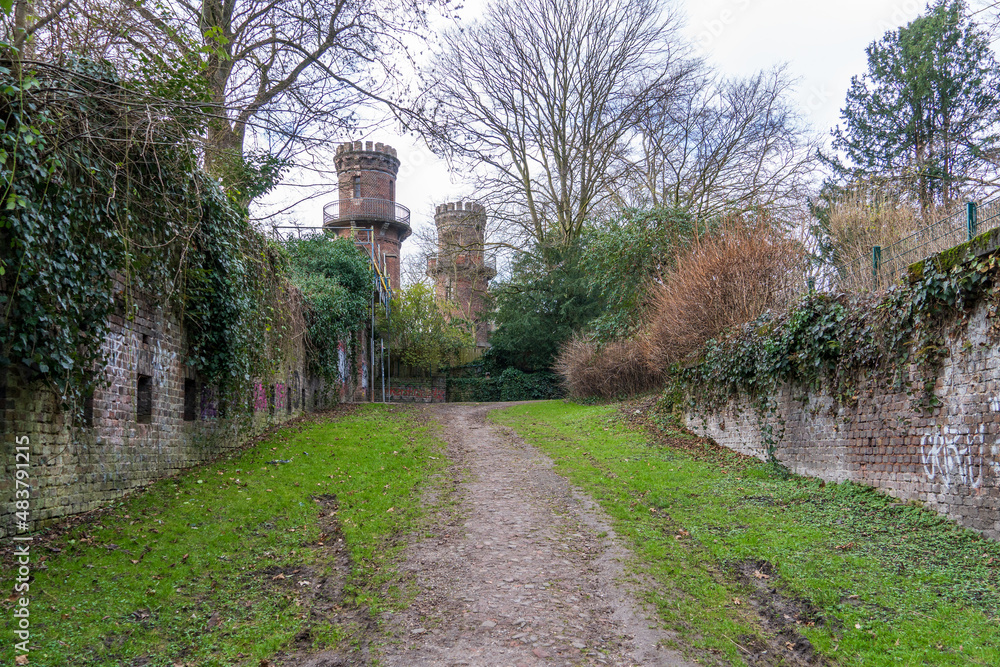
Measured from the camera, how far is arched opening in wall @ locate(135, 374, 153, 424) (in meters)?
9.15

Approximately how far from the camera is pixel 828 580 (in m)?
5.95

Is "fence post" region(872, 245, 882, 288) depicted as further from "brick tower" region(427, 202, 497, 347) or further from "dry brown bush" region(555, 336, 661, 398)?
"brick tower" region(427, 202, 497, 347)

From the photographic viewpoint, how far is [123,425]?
8.46 metres

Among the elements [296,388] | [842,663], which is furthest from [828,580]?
[296,388]

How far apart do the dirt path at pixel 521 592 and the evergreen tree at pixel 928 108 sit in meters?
16.7

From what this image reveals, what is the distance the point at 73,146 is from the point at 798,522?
30.3 feet

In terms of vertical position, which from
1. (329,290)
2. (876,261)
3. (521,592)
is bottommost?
(521,592)

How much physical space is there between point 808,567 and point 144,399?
8.77 m

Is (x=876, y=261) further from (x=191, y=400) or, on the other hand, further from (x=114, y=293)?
(x=114, y=293)

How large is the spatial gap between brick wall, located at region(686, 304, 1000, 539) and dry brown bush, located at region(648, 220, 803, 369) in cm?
431

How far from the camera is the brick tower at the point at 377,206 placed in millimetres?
36031

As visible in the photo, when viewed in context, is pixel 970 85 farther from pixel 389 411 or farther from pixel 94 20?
pixel 94 20

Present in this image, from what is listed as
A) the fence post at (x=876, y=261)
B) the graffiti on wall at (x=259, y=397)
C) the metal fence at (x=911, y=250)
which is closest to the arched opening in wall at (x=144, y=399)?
the graffiti on wall at (x=259, y=397)

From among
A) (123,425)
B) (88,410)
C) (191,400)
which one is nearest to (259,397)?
(191,400)
